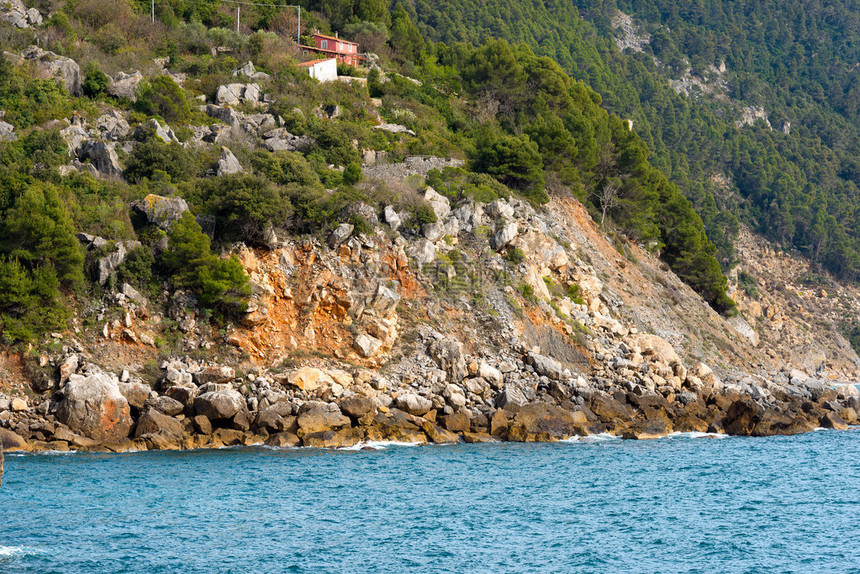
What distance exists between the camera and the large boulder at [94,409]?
34.8 meters

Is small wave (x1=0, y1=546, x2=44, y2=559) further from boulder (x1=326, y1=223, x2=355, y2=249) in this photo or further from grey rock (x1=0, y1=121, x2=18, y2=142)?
grey rock (x1=0, y1=121, x2=18, y2=142)

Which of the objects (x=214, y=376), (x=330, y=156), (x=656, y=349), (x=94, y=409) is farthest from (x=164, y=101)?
(x=656, y=349)

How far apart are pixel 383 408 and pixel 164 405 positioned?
951cm

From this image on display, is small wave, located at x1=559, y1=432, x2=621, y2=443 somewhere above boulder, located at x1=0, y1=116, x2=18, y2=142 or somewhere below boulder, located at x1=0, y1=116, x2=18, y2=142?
below

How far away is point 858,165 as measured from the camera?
396 feet

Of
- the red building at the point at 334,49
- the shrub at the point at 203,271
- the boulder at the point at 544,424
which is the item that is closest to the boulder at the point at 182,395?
the shrub at the point at 203,271

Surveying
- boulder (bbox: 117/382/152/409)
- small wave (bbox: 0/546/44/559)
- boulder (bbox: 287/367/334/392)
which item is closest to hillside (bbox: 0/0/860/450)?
boulder (bbox: 117/382/152/409)

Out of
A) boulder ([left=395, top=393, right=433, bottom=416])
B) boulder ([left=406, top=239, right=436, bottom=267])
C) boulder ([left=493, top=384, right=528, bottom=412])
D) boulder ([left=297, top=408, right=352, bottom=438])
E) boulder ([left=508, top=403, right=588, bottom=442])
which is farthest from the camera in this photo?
boulder ([left=406, top=239, right=436, bottom=267])

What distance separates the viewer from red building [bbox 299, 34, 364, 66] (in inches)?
2913

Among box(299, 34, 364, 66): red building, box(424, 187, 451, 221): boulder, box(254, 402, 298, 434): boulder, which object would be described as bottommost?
box(254, 402, 298, 434): boulder

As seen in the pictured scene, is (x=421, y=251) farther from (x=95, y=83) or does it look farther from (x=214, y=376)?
(x=95, y=83)

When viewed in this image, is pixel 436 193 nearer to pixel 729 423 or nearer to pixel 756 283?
pixel 729 423

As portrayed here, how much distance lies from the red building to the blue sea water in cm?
4632

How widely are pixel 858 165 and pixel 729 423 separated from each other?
298 feet
